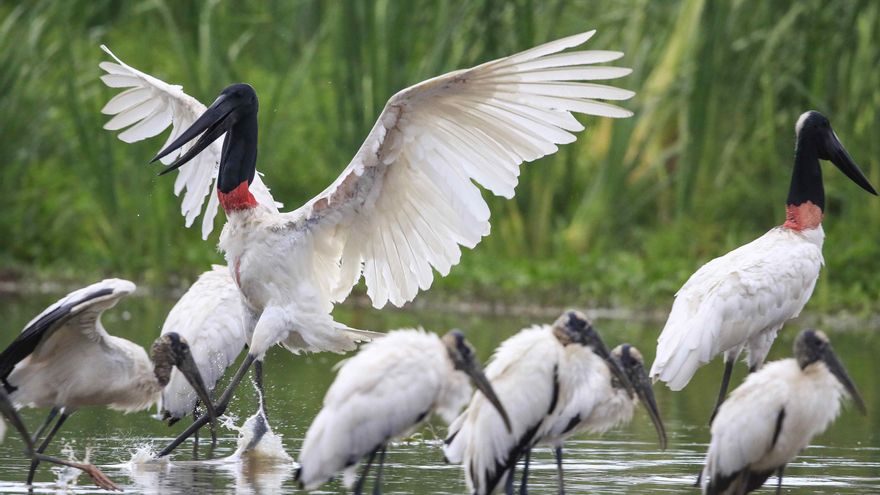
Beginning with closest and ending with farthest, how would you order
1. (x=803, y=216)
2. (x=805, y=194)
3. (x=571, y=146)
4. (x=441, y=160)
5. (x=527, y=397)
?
(x=527, y=397), (x=441, y=160), (x=803, y=216), (x=805, y=194), (x=571, y=146)

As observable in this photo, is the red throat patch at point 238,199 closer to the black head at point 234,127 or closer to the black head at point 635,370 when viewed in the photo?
the black head at point 234,127

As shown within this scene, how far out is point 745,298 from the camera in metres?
9.66

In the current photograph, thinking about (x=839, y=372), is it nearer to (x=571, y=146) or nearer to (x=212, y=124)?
(x=212, y=124)

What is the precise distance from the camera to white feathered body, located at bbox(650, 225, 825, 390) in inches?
366

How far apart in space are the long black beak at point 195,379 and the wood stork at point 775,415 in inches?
111

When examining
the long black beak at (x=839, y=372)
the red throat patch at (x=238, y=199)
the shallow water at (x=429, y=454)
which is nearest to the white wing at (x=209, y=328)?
the shallow water at (x=429, y=454)

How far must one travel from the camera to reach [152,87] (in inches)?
456

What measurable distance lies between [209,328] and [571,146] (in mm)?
8353

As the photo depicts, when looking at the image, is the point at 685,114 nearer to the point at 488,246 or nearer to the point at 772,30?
the point at 772,30

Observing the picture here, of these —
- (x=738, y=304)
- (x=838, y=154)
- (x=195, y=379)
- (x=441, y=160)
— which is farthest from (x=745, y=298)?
(x=195, y=379)

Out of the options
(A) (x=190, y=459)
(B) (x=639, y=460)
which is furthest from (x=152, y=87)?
(B) (x=639, y=460)

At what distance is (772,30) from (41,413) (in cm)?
906

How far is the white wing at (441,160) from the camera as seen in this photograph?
29.6 ft

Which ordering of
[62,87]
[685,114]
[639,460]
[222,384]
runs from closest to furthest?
[639,460]
[222,384]
[685,114]
[62,87]
